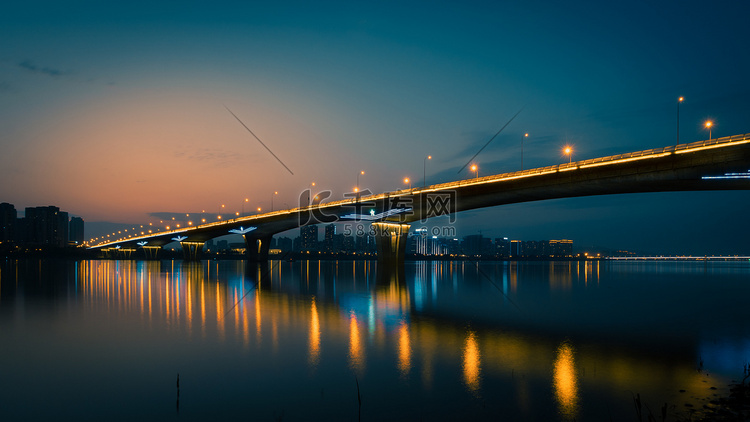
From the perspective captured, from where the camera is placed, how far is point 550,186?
5369cm

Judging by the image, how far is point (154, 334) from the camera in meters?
23.8

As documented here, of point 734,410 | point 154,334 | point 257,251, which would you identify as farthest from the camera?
point 257,251

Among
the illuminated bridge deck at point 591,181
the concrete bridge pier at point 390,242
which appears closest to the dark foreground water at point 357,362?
the illuminated bridge deck at point 591,181

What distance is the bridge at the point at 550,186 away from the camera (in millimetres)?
41562

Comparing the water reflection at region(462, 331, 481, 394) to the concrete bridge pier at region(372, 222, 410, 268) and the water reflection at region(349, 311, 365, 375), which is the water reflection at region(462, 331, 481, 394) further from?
the concrete bridge pier at region(372, 222, 410, 268)

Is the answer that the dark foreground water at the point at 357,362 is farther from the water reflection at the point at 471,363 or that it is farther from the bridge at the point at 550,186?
the bridge at the point at 550,186

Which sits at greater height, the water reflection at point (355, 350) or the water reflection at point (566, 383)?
the water reflection at point (566, 383)

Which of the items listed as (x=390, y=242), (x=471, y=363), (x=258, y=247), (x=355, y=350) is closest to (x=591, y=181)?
(x=471, y=363)

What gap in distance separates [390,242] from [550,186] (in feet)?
122

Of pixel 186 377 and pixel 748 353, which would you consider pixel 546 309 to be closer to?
pixel 748 353

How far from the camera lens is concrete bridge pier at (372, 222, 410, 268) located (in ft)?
276

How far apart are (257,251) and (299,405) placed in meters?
115

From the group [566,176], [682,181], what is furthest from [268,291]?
[682,181]

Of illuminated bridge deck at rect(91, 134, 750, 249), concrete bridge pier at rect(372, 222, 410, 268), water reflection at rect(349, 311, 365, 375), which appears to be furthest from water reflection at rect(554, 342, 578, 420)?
concrete bridge pier at rect(372, 222, 410, 268)
